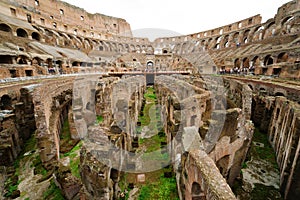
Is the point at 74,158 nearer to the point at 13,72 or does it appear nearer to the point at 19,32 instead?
the point at 13,72

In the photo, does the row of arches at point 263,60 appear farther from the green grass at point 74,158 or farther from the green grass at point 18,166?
the green grass at point 18,166

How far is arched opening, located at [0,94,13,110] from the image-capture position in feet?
28.9

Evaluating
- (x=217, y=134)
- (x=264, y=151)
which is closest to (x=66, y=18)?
(x=217, y=134)

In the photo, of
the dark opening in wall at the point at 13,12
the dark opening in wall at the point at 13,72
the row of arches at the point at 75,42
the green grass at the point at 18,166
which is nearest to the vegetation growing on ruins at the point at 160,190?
the green grass at the point at 18,166

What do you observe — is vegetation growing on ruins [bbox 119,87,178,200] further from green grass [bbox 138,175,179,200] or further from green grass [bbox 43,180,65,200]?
green grass [bbox 43,180,65,200]

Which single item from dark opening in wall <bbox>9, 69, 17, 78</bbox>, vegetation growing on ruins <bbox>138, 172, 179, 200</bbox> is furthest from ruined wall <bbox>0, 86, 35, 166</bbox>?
vegetation growing on ruins <bbox>138, 172, 179, 200</bbox>

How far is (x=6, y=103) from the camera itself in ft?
29.7

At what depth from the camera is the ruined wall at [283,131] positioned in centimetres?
504

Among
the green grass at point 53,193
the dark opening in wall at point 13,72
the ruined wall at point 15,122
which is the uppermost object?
the dark opening in wall at point 13,72

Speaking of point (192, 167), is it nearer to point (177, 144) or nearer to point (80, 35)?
point (177, 144)

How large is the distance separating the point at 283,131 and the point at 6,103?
15.0 metres

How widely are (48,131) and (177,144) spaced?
5.28 metres

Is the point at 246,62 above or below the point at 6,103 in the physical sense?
above

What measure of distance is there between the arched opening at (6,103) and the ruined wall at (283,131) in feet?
44.6
